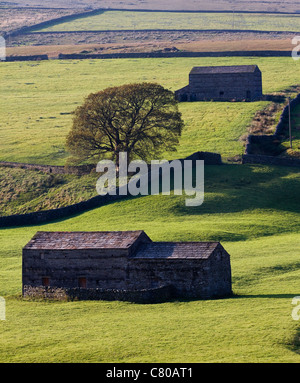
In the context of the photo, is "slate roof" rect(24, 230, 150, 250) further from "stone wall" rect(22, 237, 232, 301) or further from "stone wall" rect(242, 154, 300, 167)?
"stone wall" rect(242, 154, 300, 167)

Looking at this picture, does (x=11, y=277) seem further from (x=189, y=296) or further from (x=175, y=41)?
(x=175, y=41)

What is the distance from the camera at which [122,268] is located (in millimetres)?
42375

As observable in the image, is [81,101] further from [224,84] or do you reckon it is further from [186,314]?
[186,314]

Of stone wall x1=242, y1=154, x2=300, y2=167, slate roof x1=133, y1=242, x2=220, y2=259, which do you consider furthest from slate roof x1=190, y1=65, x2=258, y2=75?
slate roof x1=133, y1=242, x2=220, y2=259

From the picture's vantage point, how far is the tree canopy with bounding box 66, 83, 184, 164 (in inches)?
2862

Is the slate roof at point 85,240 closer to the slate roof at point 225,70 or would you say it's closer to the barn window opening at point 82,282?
the barn window opening at point 82,282

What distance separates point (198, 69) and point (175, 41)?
63646 millimetres

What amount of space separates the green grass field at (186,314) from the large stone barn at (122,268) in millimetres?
1062

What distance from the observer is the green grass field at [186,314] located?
3228cm

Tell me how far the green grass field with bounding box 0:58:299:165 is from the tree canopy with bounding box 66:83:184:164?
13.1 ft

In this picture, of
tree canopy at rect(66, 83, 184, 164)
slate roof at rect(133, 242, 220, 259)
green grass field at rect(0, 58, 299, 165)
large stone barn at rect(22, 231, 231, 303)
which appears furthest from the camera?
green grass field at rect(0, 58, 299, 165)

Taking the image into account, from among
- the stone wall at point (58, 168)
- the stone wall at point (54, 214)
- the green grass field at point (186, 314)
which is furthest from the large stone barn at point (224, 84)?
the green grass field at point (186, 314)

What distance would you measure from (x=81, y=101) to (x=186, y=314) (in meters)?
72.2

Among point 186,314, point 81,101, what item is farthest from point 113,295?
point 81,101
